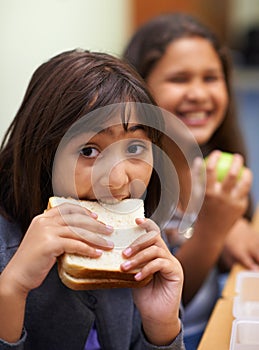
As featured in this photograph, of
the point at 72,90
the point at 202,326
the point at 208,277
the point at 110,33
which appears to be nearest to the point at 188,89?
the point at 208,277

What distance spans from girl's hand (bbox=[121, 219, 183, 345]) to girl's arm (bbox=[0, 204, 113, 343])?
38 mm

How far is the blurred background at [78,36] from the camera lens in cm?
292

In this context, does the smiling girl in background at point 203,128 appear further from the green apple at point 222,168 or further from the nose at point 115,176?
the nose at point 115,176

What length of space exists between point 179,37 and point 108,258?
31.8 inches

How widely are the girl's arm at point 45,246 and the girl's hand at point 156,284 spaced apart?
0.04m

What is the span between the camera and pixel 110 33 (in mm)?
4211

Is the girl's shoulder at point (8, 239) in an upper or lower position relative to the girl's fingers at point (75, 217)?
lower

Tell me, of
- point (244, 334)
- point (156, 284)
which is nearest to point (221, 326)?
point (244, 334)

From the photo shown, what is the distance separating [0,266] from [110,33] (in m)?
3.63

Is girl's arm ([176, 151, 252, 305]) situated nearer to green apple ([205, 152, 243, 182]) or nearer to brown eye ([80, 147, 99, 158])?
green apple ([205, 152, 243, 182])

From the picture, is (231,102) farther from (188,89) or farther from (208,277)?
(208,277)

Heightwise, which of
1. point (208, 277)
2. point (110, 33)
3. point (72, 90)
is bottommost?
point (110, 33)

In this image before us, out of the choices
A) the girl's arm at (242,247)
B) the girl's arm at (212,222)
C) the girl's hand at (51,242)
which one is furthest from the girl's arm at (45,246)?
the girl's arm at (242,247)

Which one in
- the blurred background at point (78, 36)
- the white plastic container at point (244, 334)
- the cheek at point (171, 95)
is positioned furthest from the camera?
the blurred background at point (78, 36)
